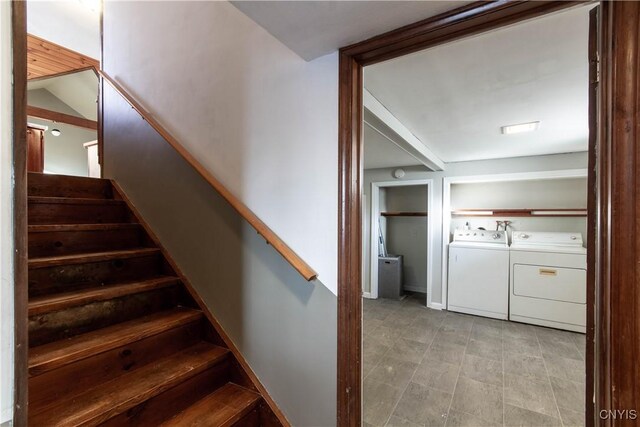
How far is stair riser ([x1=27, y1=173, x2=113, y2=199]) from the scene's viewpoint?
1986 millimetres

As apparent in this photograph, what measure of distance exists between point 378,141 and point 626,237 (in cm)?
237

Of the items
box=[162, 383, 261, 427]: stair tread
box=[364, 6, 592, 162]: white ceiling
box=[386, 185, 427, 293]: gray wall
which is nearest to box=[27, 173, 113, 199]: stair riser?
box=[162, 383, 261, 427]: stair tread

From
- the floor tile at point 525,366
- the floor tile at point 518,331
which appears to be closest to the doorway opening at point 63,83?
the floor tile at point 525,366

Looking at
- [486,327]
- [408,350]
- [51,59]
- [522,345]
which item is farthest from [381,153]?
[51,59]

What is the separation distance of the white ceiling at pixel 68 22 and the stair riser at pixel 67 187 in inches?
78.7

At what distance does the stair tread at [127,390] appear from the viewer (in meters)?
1.04

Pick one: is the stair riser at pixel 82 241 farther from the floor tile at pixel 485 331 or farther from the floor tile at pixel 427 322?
the floor tile at pixel 485 331

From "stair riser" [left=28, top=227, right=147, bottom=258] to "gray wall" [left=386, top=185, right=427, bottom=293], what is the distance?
4.35m

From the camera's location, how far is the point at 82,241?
70.2 inches

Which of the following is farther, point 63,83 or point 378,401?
point 63,83

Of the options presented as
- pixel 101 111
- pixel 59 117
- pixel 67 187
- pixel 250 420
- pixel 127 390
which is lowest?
pixel 250 420

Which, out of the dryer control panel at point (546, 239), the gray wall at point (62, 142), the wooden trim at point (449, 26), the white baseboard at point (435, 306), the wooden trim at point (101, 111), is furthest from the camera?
the gray wall at point (62, 142)

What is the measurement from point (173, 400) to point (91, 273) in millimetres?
920

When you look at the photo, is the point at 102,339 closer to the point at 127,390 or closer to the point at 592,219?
the point at 127,390
